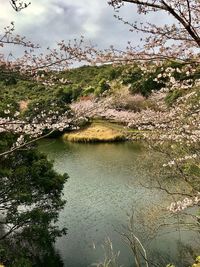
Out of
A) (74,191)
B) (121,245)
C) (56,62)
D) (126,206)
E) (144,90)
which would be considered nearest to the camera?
(56,62)

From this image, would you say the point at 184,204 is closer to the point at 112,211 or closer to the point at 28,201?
the point at 28,201

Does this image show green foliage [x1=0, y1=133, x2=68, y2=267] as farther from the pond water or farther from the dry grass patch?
the dry grass patch

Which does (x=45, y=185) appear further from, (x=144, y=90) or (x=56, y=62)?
(x=144, y=90)

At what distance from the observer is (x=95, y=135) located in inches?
1432

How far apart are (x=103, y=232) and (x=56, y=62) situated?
11358 mm

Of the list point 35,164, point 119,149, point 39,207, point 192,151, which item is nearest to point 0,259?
point 39,207

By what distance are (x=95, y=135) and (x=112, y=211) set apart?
65.7 ft

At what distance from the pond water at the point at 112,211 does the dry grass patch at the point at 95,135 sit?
8131 mm

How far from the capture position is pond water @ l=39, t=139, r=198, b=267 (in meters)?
13.1

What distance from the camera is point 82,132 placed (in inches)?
1521

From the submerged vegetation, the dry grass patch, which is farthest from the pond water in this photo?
the dry grass patch

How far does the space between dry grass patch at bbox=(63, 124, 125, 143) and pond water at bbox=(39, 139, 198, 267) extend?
813 centimetres

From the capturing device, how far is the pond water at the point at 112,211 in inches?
518

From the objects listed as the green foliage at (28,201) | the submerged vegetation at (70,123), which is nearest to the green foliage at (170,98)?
the submerged vegetation at (70,123)
